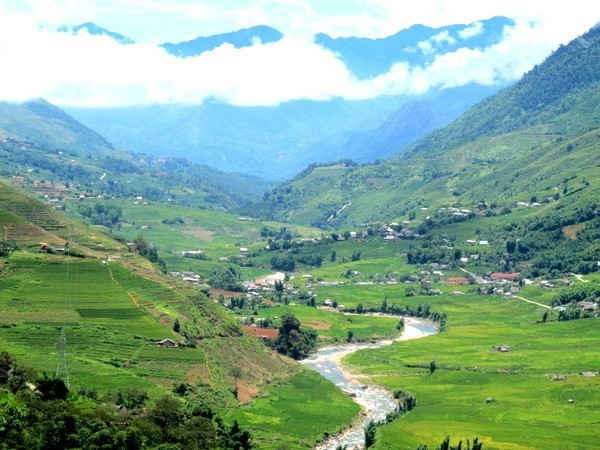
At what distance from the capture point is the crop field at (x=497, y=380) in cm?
8681

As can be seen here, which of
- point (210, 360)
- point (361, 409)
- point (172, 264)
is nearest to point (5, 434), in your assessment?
point (210, 360)

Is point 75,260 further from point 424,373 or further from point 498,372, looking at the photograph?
point 498,372

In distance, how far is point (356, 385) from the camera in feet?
354

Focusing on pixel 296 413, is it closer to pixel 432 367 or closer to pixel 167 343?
pixel 167 343

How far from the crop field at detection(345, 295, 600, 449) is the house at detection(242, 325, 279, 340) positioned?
9.56 metres

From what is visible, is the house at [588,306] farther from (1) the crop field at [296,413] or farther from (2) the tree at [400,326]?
(1) the crop field at [296,413]

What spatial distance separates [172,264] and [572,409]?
340 ft

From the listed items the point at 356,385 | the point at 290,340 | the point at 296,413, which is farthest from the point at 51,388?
the point at 290,340

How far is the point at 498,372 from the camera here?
10981 cm

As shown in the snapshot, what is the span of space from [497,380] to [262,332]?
30.7m

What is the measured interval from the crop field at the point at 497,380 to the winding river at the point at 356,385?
2083 mm

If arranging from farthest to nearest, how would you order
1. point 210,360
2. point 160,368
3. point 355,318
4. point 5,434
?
point 355,318
point 210,360
point 160,368
point 5,434

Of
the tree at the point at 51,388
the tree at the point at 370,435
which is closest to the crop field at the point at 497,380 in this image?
the tree at the point at 370,435

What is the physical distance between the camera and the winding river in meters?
88.6
